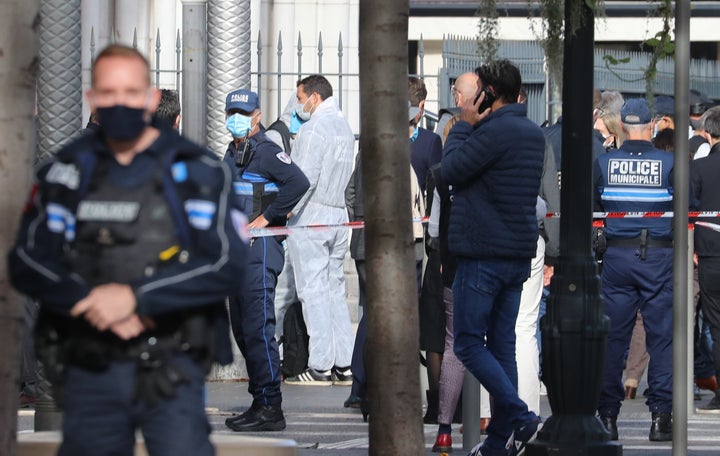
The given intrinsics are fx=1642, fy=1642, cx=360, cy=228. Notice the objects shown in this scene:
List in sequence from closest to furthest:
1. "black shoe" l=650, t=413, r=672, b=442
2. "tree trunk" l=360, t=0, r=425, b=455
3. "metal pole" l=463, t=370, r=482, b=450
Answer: "tree trunk" l=360, t=0, r=425, b=455
"metal pole" l=463, t=370, r=482, b=450
"black shoe" l=650, t=413, r=672, b=442

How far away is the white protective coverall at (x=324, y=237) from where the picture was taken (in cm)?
1151

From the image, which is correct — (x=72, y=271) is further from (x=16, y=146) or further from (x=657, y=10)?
(x=657, y=10)

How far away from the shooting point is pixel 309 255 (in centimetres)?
1212

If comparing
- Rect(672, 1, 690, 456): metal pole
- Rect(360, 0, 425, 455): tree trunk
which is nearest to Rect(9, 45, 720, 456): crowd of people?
Rect(672, 1, 690, 456): metal pole

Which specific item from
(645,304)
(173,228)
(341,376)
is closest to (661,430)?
(645,304)

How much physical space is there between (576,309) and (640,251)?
2.26 meters

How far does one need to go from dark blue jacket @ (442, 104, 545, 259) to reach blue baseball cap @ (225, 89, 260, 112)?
247cm

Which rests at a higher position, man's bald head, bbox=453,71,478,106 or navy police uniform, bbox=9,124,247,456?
man's bald head, bbox=453,71,478,106

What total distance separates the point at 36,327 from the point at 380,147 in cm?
170

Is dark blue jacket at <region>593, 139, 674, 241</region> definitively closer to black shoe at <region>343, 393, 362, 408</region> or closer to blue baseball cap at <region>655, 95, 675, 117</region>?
black shoe at <region>343, 393, 362, 408</region>

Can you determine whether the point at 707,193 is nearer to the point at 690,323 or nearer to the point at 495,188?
the point at 690,323

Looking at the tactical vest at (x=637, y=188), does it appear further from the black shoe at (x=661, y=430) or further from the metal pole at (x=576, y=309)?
the metal pole at (x=576, y=309)

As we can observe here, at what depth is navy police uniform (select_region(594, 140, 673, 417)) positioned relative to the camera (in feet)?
31.0

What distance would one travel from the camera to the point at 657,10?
6949 mm
